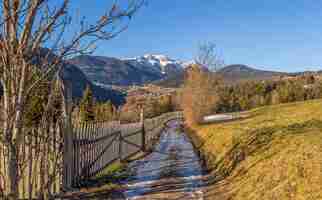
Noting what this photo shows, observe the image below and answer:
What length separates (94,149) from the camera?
459 inches

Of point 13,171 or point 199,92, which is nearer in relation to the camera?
point 13,171

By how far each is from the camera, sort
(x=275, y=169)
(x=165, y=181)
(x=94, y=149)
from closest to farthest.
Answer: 1. (x=275, y=169)
2. (x=165, y=181)
3. (x=94, y=149)

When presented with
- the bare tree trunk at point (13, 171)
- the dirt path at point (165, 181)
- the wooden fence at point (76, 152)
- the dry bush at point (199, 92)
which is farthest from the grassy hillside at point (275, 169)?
the dry bush at point (199, 92)

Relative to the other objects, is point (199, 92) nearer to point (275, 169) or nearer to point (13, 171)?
point (275, 169)

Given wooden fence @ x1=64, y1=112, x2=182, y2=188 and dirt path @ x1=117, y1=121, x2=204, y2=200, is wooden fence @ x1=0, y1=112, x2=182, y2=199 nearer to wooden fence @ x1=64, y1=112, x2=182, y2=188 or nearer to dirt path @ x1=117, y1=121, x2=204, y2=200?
wooden fence @ x1=64, y1=112, x2=182, y2=188

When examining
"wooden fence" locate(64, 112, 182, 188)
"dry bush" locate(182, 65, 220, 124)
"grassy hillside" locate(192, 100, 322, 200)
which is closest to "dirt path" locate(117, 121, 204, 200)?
"grassy hillside" locate(192, 100, 322, 200)

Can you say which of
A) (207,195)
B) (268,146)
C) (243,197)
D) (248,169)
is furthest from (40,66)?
(268,146)

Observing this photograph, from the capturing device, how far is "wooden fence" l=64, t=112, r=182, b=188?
9.46m

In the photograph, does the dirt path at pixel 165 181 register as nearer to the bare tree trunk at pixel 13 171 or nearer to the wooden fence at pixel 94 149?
the wooden fence at pixel 94 149

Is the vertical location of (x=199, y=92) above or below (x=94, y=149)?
above

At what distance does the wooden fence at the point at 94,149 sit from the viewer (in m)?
9.46

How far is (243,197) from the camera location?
7.72m

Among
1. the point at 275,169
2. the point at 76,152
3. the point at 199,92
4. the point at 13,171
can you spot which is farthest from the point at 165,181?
the point at 199,92

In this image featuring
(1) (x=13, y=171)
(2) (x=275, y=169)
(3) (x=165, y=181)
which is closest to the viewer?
(1) (x=13, y=171)
